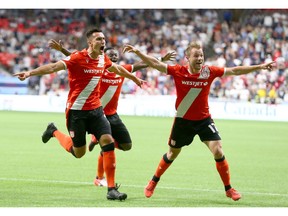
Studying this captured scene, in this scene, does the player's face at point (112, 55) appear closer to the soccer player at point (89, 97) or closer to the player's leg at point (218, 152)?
the soccer player at point (89, 97)

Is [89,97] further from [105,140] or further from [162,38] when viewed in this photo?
[162,38]

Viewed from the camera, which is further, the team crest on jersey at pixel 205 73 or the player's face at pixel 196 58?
the team crest on jersey at pixel 205 73

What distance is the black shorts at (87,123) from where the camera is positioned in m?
10.4

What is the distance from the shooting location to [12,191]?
34.5 feet

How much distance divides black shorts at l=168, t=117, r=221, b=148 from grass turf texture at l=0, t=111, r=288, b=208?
73cm

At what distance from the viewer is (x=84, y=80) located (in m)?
10.5

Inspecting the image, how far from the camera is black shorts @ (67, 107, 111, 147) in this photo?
1043 centimetres

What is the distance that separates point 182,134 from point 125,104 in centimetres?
2089

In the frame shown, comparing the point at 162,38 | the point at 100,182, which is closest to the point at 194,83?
the point at 100,182

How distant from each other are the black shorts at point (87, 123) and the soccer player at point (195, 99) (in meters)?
0.94

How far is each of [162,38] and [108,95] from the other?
81.5 feet

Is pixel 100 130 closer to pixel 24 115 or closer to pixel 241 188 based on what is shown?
pixel 241 188

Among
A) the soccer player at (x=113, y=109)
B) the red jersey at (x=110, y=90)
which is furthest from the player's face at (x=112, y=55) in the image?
the red jersey at (x=110, y=90)

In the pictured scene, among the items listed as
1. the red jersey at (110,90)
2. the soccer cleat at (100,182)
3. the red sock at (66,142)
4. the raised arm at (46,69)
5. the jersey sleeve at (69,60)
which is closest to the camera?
the raised arm at (46,69)
